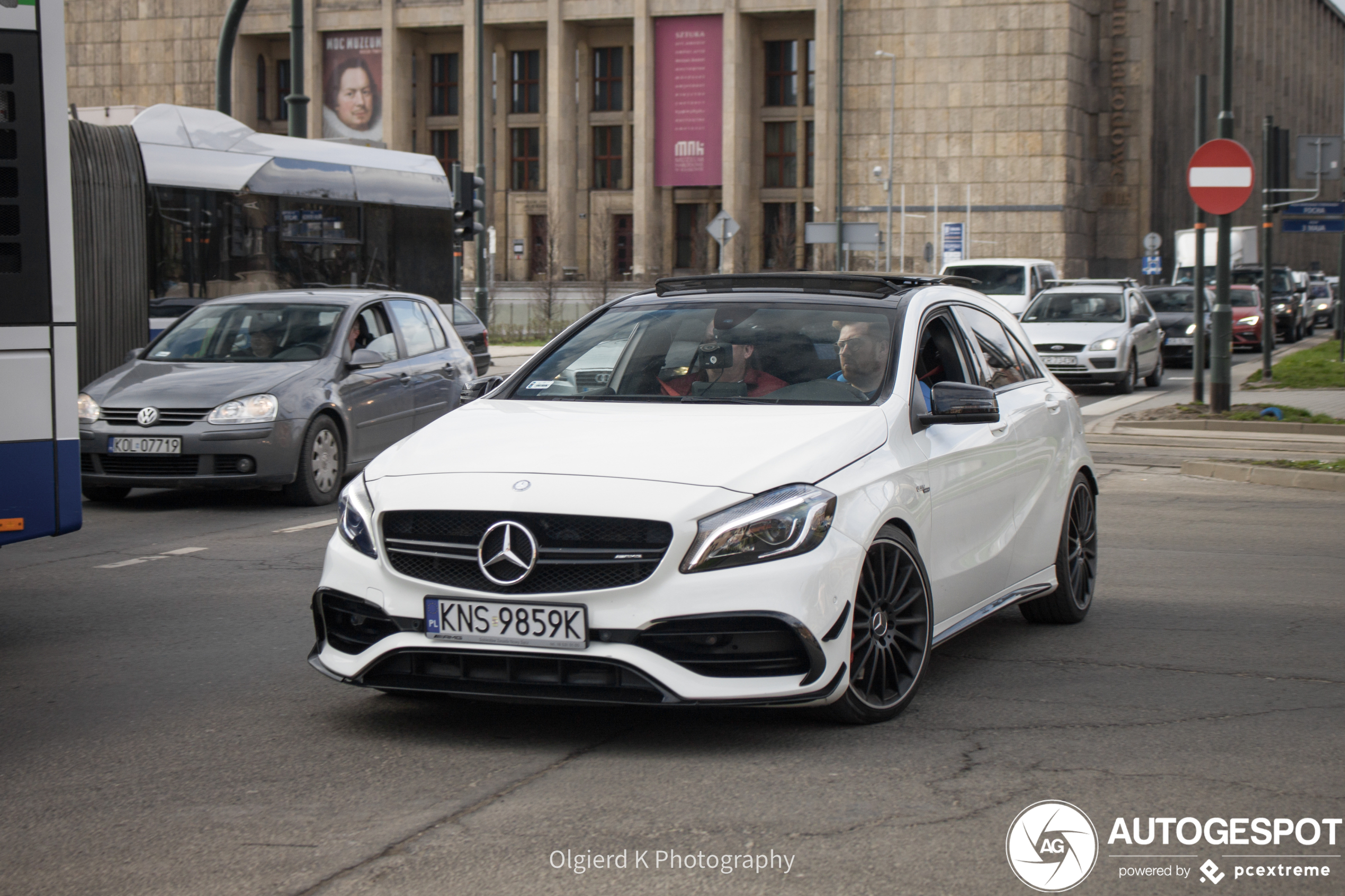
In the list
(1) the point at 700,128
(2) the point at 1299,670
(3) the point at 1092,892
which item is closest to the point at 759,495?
(3) the point at 1092,892

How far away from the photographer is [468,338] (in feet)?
81.7

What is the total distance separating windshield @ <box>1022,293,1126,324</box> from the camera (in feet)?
87.2

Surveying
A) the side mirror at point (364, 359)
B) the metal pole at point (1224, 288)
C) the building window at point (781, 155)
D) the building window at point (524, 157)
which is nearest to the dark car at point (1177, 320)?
the metal pole at point (1224, 288)

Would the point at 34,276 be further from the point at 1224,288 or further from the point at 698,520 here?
the point at 1224,288

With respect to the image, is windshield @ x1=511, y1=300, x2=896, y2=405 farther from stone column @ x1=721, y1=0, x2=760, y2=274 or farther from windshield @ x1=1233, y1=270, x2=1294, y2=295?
stone column @ x1=721, y1=0, x2=760, y2=274

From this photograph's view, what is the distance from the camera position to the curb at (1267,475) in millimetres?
13273

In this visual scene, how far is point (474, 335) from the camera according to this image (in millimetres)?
25125

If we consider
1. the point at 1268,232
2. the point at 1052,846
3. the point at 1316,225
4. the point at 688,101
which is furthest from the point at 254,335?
the point at 688,101

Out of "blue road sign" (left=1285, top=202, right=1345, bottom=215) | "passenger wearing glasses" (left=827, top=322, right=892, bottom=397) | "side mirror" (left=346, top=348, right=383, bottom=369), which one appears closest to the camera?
"passenger wearing glasses" (left=827, top=322, right=892, bottom=397)

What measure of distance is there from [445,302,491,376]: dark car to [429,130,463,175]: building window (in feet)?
215

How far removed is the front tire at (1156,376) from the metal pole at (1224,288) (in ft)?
27.7

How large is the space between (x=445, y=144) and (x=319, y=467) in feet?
266

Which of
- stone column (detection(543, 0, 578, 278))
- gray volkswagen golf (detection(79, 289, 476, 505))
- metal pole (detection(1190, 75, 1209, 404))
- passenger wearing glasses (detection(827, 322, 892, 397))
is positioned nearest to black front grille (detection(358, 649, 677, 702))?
passenger wearing glasses (detection(827, 322, 892, 397))

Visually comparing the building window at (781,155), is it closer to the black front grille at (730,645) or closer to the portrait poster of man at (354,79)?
the portrait poster of man at (354,79)
